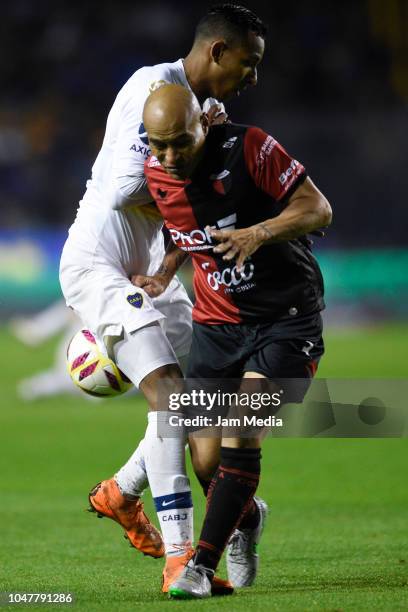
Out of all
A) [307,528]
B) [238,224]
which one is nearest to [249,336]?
[238,224]

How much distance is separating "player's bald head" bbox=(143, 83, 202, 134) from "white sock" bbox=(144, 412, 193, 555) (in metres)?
1.13

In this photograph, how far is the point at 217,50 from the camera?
4.57 metres

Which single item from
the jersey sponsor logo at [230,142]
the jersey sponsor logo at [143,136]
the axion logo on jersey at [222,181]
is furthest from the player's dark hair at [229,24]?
the axion logo on jersey at [222,181]

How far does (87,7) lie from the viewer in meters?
25.0

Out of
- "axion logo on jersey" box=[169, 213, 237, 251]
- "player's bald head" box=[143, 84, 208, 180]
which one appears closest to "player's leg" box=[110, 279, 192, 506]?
"axion logo on jersey" box=[169, 213, 237, 251]

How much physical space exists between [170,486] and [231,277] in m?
0.85

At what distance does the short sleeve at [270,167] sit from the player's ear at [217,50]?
579 millimetres

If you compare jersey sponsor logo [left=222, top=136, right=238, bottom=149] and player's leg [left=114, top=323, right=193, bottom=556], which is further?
player's leg [left=114, top=323, right=193, bottom=556]

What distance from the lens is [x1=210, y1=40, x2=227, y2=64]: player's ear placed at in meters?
4.56

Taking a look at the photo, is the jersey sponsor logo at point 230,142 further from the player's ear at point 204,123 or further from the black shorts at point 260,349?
the black shorts at point 260,349

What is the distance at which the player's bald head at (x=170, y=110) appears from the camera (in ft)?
13.3

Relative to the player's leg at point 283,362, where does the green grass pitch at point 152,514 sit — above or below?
below

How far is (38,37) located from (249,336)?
2154cm

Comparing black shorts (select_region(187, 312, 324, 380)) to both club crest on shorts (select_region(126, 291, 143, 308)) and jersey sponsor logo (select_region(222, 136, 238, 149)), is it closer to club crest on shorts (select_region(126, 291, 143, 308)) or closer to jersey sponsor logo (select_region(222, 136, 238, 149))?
club crest on shorts (select_region(126, 291, 143, 308))
